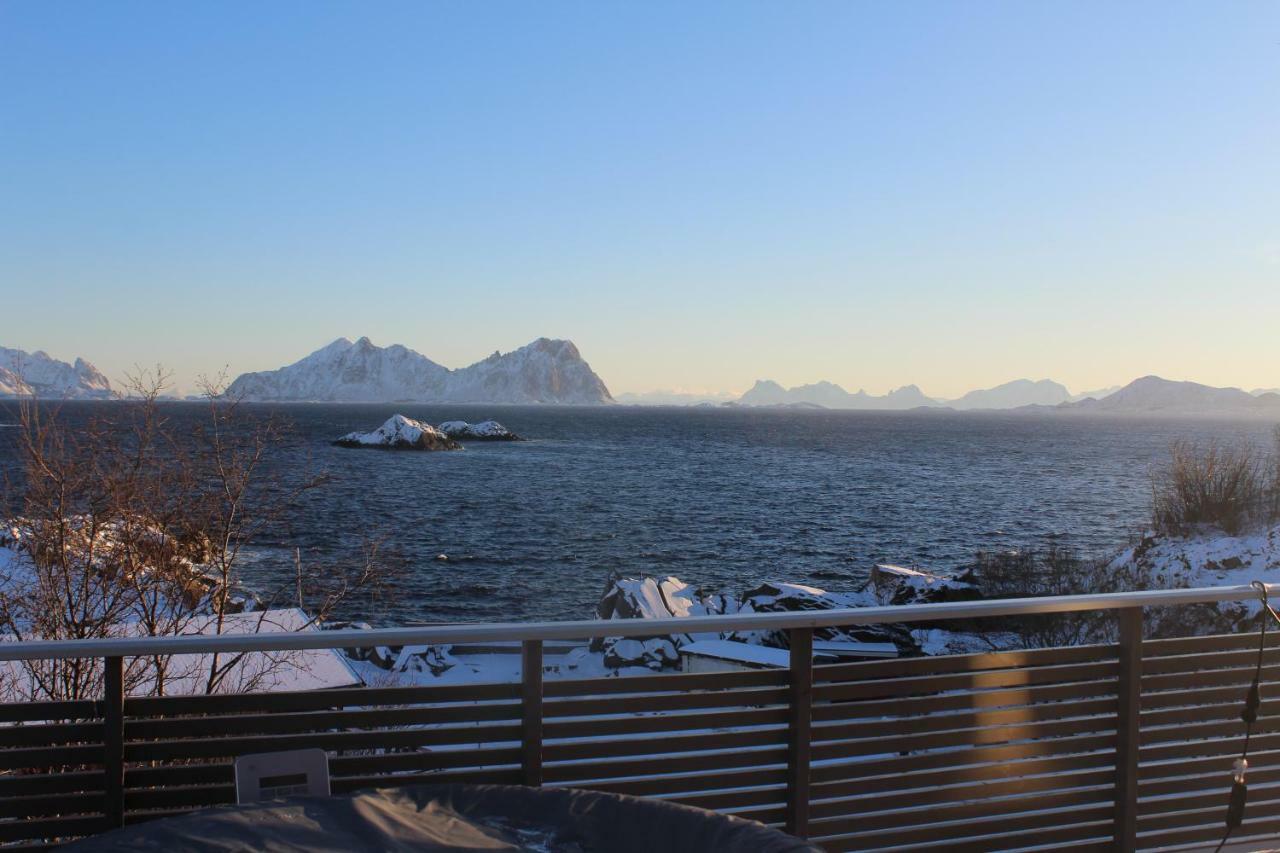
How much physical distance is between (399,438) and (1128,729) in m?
64.3

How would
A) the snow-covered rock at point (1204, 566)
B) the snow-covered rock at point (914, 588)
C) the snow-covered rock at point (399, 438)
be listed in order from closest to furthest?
the snow-covered rock at point (1204, 566) < the snow-covered rock at point (914, 588) < the snow-covered rock at point (399, 438)

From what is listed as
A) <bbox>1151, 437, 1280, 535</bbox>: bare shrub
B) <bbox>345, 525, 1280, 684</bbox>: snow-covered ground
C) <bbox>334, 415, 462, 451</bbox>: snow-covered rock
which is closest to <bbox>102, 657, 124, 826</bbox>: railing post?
<bbox>345, 525, 1280, 684</bbox>: snow-covered ground

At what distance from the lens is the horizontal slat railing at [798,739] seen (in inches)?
81.8

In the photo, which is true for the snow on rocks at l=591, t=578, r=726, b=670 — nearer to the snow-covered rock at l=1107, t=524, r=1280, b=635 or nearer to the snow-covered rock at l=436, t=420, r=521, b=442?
the snow-covered rock at l=1107, t=524, r=1280, b=635

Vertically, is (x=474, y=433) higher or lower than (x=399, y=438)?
higher

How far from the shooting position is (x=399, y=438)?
6431 cm

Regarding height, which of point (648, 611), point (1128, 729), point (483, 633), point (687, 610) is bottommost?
point (687, 610)

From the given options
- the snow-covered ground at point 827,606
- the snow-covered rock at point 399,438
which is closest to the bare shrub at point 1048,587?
the snow-covered ground at point 827,606

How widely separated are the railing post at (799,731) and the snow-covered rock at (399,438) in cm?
6326

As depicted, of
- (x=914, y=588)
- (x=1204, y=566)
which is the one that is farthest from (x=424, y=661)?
(x=1204, y=566)

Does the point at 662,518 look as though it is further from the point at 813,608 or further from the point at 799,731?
the point at 799,731

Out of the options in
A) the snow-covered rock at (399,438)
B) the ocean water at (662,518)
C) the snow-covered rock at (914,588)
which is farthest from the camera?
the snow-covered rock at (399,438)

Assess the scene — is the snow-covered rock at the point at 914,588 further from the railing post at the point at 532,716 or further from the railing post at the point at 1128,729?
the railing post at the point at 532,716

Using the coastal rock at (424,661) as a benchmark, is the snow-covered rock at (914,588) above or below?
above
